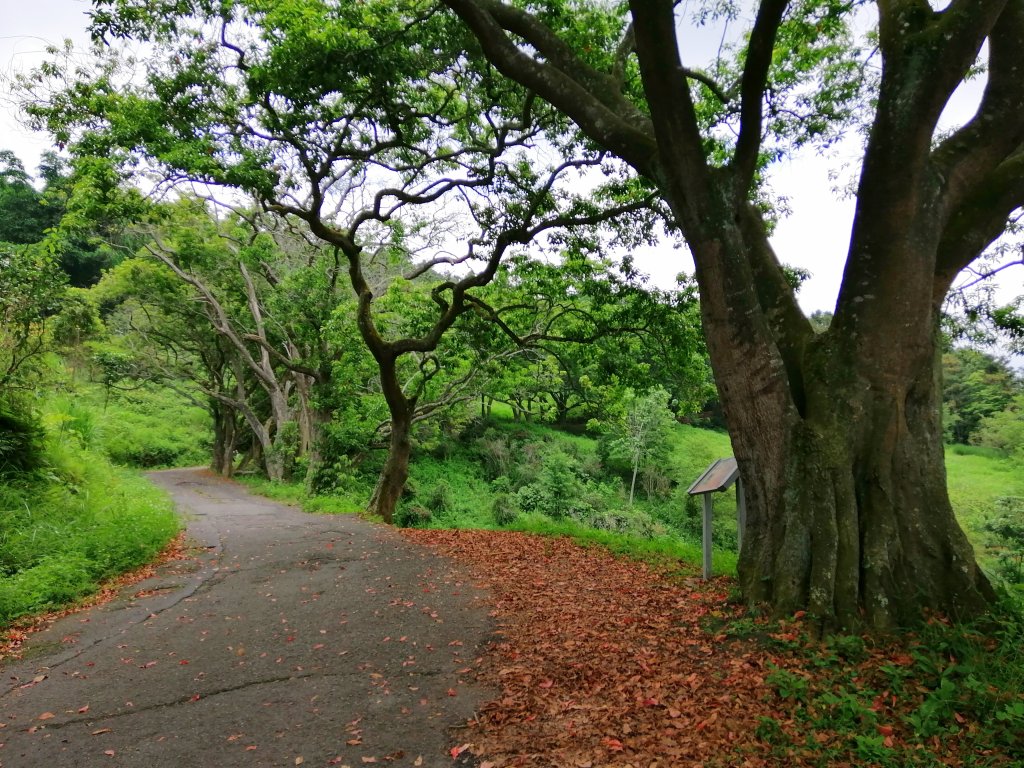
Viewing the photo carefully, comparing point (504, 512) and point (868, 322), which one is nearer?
point (868, 322)

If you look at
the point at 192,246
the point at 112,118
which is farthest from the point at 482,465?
the point at 112,118

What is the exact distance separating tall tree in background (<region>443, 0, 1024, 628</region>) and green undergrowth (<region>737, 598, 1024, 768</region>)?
0.95 feet

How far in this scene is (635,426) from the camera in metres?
30.9

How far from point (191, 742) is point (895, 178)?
6.32 meters

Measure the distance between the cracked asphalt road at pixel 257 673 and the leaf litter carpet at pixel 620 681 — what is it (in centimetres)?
33

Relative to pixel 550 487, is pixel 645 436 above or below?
above

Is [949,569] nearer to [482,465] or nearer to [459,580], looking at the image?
[459,580]

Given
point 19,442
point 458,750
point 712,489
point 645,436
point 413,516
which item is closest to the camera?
point 458,750

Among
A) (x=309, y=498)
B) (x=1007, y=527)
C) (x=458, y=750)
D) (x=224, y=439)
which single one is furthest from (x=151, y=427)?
(x=1007, y=527)

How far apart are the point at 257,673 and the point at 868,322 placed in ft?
18.6

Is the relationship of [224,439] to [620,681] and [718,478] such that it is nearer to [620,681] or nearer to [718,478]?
[718,478]

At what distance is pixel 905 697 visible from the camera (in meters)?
3.60

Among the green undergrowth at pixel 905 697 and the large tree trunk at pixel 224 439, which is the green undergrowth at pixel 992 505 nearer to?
the green undergrowth at pixel 905 697

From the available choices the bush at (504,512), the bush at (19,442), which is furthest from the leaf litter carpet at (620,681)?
the bush at (504,512)
